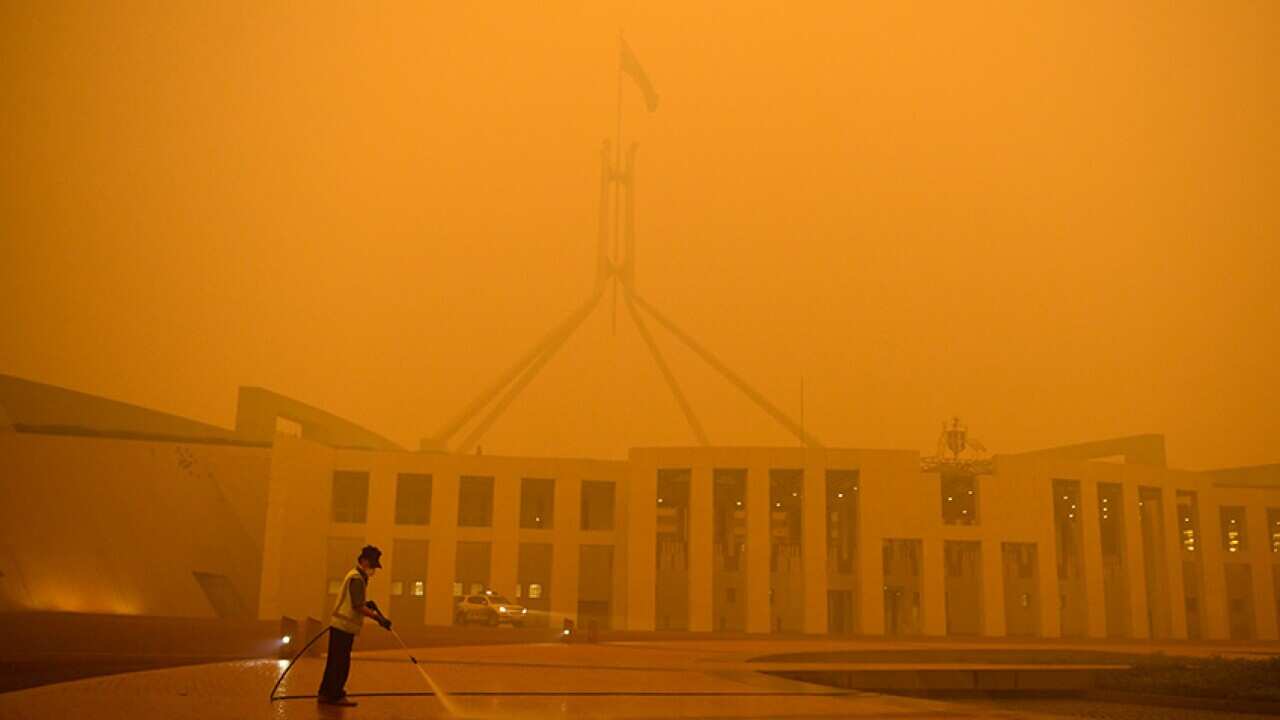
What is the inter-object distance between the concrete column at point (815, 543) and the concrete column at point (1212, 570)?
16460 millimetres

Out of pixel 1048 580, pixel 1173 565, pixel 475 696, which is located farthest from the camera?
pixel 1173 565

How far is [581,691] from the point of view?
44.5 ft

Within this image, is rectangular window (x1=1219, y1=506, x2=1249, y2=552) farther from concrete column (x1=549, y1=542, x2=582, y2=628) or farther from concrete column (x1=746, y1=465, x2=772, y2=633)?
concrete column (x1=549, y1=542, x2=582, y2=628)

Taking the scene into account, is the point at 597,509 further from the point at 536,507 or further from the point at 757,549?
the point at 757,549

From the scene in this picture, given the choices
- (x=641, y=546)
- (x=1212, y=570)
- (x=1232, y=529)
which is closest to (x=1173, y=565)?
(x=1212, y=570)

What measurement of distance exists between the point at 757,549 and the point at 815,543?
2.14m

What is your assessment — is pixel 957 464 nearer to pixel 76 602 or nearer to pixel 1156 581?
pixel 1156 581

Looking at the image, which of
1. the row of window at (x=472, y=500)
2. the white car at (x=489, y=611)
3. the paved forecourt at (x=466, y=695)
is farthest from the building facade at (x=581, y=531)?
the paved forecourt at (x=466, y=695)

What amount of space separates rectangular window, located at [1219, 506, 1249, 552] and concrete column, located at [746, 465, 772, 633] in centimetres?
2239

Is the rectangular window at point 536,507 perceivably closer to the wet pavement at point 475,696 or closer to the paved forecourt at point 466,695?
the paved forecourt at point 466,695

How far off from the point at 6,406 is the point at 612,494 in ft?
75.5

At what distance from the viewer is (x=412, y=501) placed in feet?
169

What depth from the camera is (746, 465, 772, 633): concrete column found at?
44.4 m

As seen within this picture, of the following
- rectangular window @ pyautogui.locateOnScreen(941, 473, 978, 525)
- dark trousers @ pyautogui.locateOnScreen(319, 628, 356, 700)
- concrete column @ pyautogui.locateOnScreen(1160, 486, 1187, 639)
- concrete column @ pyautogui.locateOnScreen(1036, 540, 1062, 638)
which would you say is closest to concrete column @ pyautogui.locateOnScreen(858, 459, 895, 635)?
rectangular window @ pyautogui.locateOnScreen(941, 473, 978, 525)
